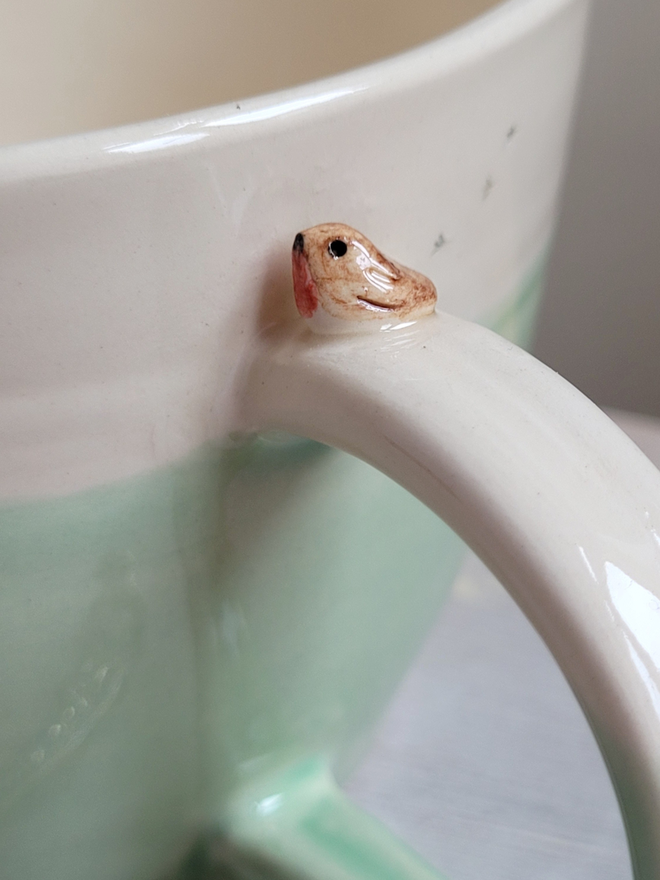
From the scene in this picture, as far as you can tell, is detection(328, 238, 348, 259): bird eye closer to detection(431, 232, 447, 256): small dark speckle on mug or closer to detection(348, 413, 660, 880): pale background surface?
detection(431, 232, 447, 256): small dark speckle on mug

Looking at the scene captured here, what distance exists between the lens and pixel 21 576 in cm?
16

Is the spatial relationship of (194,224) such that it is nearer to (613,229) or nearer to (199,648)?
(199,648)

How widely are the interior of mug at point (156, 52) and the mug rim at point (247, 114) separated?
0.67 feet

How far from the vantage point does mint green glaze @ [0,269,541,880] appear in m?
0.17

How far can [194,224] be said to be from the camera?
0.15 m

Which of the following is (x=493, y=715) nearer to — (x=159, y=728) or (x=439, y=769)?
(x=439, y=769)

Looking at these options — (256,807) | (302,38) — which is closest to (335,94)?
(256,807)

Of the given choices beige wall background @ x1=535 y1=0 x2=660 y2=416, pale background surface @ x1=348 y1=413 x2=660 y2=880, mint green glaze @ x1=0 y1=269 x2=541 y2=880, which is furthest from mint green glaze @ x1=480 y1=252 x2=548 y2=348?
beige wall background @ x1=535 y1=0 x2=660 y2=416

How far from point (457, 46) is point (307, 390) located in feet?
0.19

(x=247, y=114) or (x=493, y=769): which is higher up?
(x=247, y=114)

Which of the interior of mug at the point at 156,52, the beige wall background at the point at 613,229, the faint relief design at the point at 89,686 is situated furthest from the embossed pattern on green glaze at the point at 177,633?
the beige wall background at the point at 613,229

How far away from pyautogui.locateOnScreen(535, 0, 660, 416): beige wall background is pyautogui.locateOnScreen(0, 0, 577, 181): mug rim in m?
0.35

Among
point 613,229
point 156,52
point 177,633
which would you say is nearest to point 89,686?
point 177,633

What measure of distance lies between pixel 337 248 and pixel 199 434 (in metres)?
0.03
